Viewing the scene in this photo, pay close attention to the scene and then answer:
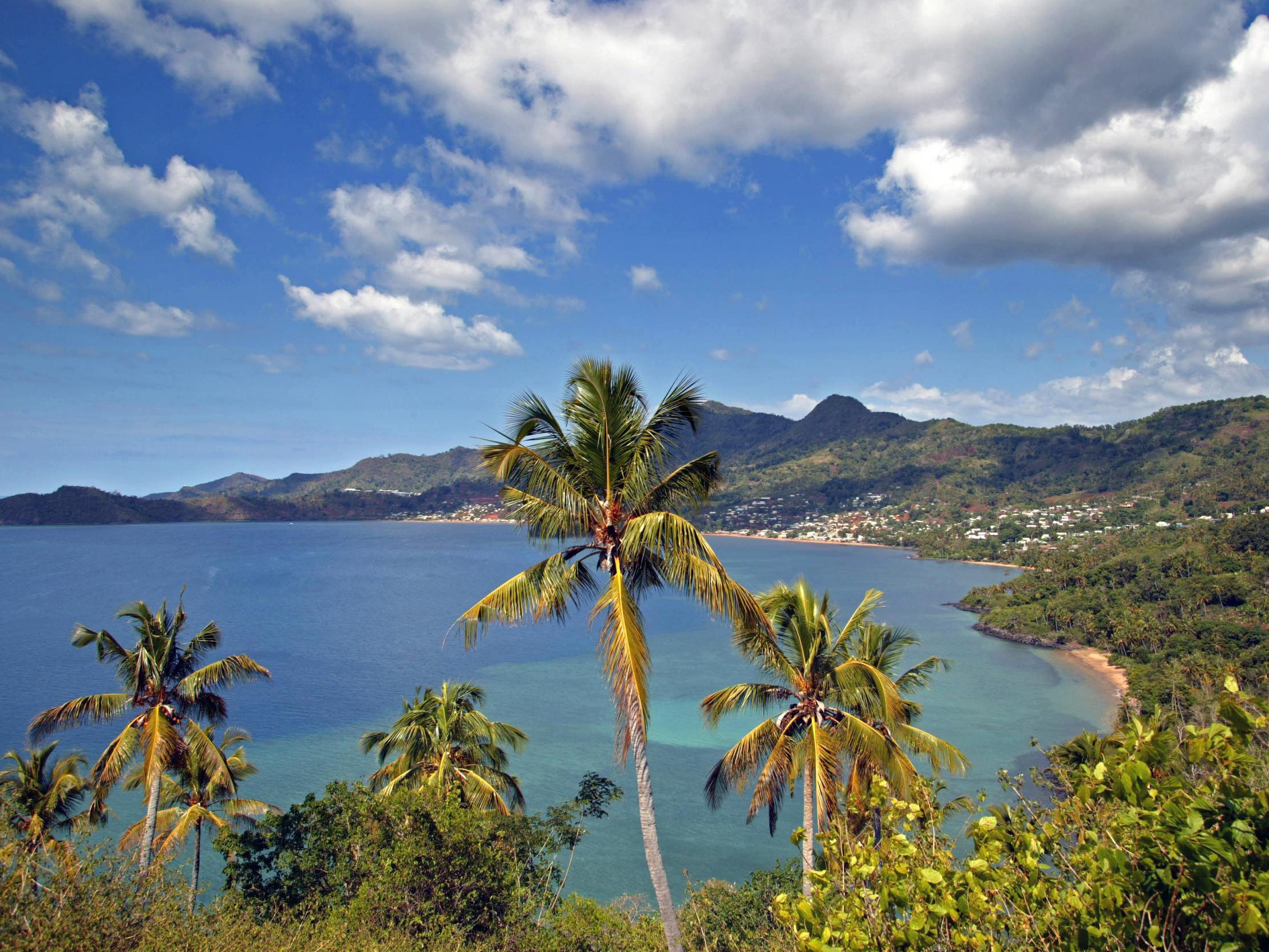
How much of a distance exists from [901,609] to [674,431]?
232ft

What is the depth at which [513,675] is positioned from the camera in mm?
46344

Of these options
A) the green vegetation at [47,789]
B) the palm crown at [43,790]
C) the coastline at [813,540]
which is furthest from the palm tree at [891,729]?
the coastline at [813,540]

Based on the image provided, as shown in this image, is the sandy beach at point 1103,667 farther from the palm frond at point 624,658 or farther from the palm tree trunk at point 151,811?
the palm tree trunk at point 151,811

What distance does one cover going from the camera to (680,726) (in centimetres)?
3572

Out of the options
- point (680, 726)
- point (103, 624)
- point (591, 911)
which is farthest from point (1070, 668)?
point (103, 624)

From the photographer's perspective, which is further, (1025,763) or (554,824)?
(1025,763)

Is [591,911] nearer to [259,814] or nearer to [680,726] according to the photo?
[259,814]

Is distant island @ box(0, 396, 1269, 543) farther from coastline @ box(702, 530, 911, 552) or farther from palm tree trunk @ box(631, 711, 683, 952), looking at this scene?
palm tree trunk @ box(631, 711, 683, 952)

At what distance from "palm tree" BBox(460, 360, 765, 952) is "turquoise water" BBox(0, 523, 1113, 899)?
7709 mm

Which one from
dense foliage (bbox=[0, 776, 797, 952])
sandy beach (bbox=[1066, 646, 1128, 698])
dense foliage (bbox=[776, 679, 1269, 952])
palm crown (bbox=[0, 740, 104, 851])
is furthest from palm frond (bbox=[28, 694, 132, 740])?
sandy beach (bbox=[1066, 646, 1128, 698])

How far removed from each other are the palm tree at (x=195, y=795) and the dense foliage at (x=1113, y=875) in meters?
11.7

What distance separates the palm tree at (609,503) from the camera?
666 cm

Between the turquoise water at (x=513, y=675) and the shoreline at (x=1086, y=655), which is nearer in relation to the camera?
the turquoise water at (x=513, y=675)

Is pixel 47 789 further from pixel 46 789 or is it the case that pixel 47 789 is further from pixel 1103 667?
pixel 1103 667
